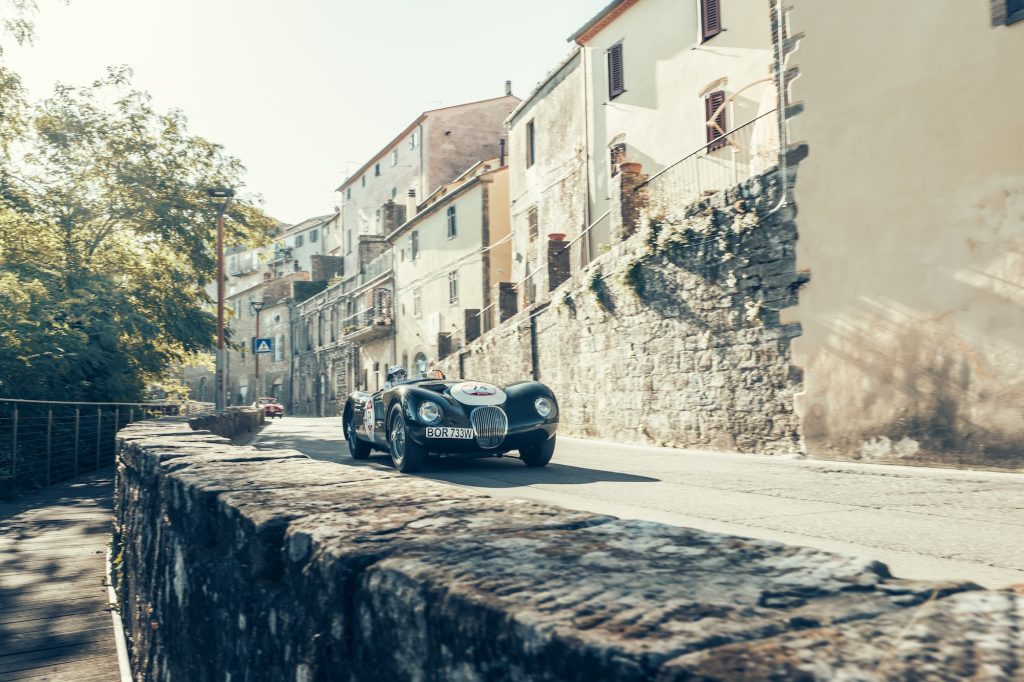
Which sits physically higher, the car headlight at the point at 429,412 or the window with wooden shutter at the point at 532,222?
the window with wooden shutter at the point at 532,222

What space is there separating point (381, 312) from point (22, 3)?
87.5 feet

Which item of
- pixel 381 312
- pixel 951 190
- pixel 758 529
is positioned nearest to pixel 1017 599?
pixel 758 529

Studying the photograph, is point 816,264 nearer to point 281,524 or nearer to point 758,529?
point 758,529

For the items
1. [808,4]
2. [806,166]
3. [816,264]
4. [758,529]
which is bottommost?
[758,529]

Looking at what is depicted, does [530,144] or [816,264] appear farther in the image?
[530,144]

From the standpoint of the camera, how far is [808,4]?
11492 millimetres

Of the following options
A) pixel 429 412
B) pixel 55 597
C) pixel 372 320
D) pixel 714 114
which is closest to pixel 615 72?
pixel 714 114

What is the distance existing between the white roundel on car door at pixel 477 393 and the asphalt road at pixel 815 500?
83cm

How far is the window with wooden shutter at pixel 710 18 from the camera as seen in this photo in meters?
18.3

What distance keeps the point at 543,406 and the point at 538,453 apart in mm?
607

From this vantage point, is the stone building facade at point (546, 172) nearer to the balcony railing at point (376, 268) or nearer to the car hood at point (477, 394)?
the car hood at point (477, 394)

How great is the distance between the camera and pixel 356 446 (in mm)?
11859

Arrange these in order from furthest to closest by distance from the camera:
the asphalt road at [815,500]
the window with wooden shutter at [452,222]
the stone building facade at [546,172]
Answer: the window with wooden shutter at [452,222]
the stone building facade at [546,172]
the asphalt road at [815,500]

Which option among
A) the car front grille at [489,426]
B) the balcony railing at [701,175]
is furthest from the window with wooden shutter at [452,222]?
the car front grille at [489,426]
